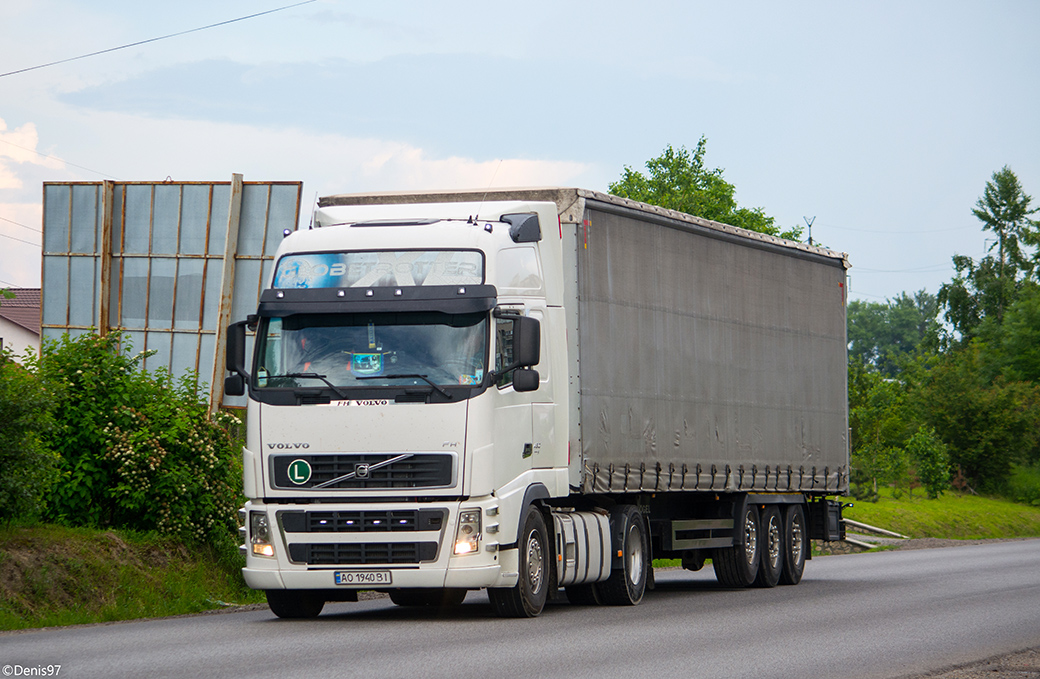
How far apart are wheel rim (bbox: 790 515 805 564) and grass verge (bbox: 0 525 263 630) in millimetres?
8009

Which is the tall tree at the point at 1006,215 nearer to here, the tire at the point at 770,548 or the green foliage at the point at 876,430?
the green foliage at the point at 876,430

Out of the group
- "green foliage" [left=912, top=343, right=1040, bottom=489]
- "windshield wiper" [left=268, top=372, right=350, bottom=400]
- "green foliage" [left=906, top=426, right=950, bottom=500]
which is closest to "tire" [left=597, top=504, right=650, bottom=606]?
"windshield wiper" [left=268, top=372, right=350, bottom=400]

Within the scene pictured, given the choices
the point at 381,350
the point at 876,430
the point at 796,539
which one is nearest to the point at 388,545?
the point at 381,350

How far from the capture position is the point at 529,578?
565 inches

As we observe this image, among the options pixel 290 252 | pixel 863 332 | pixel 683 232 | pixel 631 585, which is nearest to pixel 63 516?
pixel 290 252

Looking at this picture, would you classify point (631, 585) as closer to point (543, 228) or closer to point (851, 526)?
point (543, 228)

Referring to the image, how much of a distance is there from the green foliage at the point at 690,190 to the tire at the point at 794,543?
50.2m

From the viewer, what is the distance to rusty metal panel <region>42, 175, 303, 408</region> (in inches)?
1011

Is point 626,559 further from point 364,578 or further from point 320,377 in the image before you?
point 320,377

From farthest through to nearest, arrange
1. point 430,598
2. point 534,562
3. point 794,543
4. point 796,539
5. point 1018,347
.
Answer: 1. point 1018,347
2. point 796,539
3. point 794,543
4. point 430,598
5. point 534,562

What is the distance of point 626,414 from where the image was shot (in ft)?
54.3

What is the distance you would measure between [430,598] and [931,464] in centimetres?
3739

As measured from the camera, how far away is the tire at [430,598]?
54.1ft

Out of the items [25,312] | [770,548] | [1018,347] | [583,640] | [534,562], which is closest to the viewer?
[583,640]
